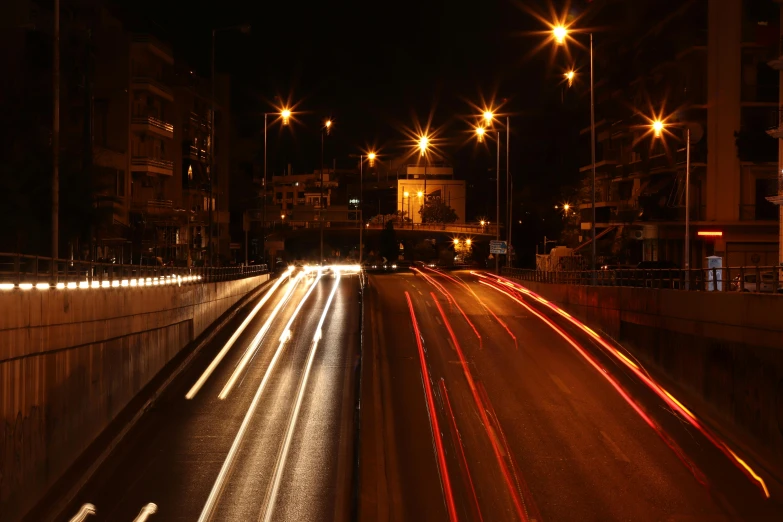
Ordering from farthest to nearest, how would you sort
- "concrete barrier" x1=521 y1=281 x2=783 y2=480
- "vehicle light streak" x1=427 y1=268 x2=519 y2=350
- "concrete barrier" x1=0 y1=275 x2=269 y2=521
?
"vehicle light streak" x1=427 y1=268 x2=519 y2=350
"concrete barrier" x1=521 y1=281 x2=783 y2=480
"concrete barrier" x1=0 y1=275 x2=269 y2=521

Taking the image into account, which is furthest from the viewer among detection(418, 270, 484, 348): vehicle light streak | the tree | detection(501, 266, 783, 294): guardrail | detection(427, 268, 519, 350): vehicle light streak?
the tree

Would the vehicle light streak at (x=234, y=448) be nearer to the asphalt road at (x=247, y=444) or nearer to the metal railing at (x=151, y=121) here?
the asphalt road at (x=247, y=444)

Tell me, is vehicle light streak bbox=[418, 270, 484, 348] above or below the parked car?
below

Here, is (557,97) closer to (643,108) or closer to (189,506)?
(643,108)

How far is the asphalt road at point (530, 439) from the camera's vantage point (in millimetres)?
19016

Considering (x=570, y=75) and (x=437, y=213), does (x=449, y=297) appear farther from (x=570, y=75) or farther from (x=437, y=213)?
(x=437, y=213)

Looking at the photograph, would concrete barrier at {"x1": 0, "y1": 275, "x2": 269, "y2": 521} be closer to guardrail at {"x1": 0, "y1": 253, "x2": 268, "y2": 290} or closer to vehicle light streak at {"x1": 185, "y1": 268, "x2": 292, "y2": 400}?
guardrail at {"x1": 0, "y1": 253, "x2": 268, "y2": 290}

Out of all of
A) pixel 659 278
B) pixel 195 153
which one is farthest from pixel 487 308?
pixel 195 153

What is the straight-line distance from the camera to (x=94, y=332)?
21781 mm

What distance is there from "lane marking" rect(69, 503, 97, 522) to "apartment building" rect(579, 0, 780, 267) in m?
44.7

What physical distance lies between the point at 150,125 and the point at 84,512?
50.9m

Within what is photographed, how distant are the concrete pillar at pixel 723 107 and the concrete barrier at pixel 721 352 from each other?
83.9 feet

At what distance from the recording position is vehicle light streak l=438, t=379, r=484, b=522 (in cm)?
1881

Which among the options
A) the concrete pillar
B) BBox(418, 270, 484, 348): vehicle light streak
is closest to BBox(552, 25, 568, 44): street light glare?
BBox(418, 270, 484, 348): vehicle light streak
